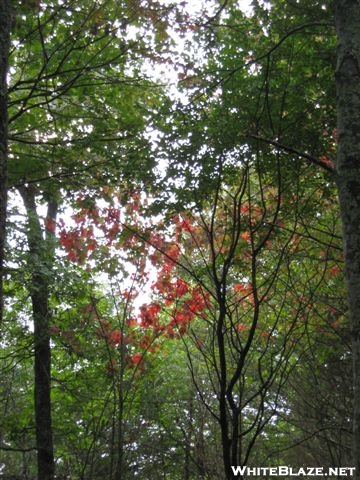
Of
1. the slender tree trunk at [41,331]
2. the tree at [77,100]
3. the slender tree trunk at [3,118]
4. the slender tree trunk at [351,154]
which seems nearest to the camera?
the slender tree trunk at [351,154]

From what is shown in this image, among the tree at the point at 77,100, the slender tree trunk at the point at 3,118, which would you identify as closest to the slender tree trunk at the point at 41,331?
the tree at the point at 77,100

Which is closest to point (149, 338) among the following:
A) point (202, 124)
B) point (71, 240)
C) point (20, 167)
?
point (71, 240)

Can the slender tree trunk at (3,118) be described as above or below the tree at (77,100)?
below

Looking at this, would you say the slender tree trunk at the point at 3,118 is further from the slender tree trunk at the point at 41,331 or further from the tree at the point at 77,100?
the slender tree trunk at the point at 41,331

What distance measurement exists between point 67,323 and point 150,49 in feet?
16.5

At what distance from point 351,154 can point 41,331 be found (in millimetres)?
6145

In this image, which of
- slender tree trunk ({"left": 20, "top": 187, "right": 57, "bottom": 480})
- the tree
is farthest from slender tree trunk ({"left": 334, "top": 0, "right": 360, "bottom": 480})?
slender tree trunk ({"left": 20, "top": 187, "right": 57, "bottom": 480})

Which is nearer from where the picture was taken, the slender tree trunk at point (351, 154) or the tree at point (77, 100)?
the slender tree trunk at point (351, 154)

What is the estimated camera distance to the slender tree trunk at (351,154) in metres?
2.03

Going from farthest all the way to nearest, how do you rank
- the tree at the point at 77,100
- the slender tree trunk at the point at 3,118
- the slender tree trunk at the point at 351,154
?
the tree at the point at 77,100
the slender tree trunk at the point at 3,118
the slender tree trunk at the point at 351,154

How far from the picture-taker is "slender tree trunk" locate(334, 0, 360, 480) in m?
2.03

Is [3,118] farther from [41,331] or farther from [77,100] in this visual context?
[41,331]

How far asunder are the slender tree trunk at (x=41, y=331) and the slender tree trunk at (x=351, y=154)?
479 cm

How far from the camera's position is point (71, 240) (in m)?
7.18
